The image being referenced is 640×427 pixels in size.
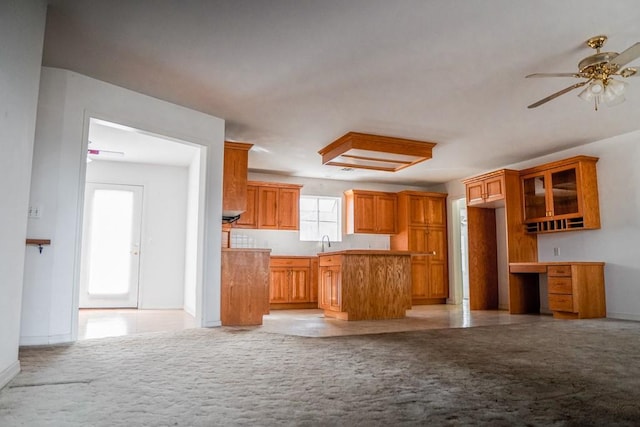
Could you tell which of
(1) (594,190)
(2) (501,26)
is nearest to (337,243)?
(1) (594,190)

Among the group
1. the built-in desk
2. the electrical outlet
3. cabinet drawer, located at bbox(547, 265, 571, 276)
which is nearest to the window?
the built-in desk

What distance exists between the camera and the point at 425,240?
8969 millimetres

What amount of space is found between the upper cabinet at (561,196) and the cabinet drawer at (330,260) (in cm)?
328

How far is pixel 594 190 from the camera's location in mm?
6258

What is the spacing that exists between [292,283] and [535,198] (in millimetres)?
4278

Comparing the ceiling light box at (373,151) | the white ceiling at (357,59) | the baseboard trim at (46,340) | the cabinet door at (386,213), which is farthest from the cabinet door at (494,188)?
the baseboard trim at (46,340)

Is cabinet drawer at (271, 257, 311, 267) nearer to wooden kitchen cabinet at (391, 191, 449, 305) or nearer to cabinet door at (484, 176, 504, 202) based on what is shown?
wooden kitchen cabinet at (391, 191, 449, 305)

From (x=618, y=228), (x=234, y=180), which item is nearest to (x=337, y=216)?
(x=234, y=180)

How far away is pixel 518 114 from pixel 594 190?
204cm

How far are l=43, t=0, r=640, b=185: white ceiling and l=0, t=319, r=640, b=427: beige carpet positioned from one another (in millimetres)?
2477

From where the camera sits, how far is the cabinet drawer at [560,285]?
19.7 ft

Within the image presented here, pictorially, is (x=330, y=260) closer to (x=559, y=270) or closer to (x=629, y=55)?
(x=559, y=270)

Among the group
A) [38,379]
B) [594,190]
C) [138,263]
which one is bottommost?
[38,379]

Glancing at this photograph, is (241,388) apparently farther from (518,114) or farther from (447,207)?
(447,207)
